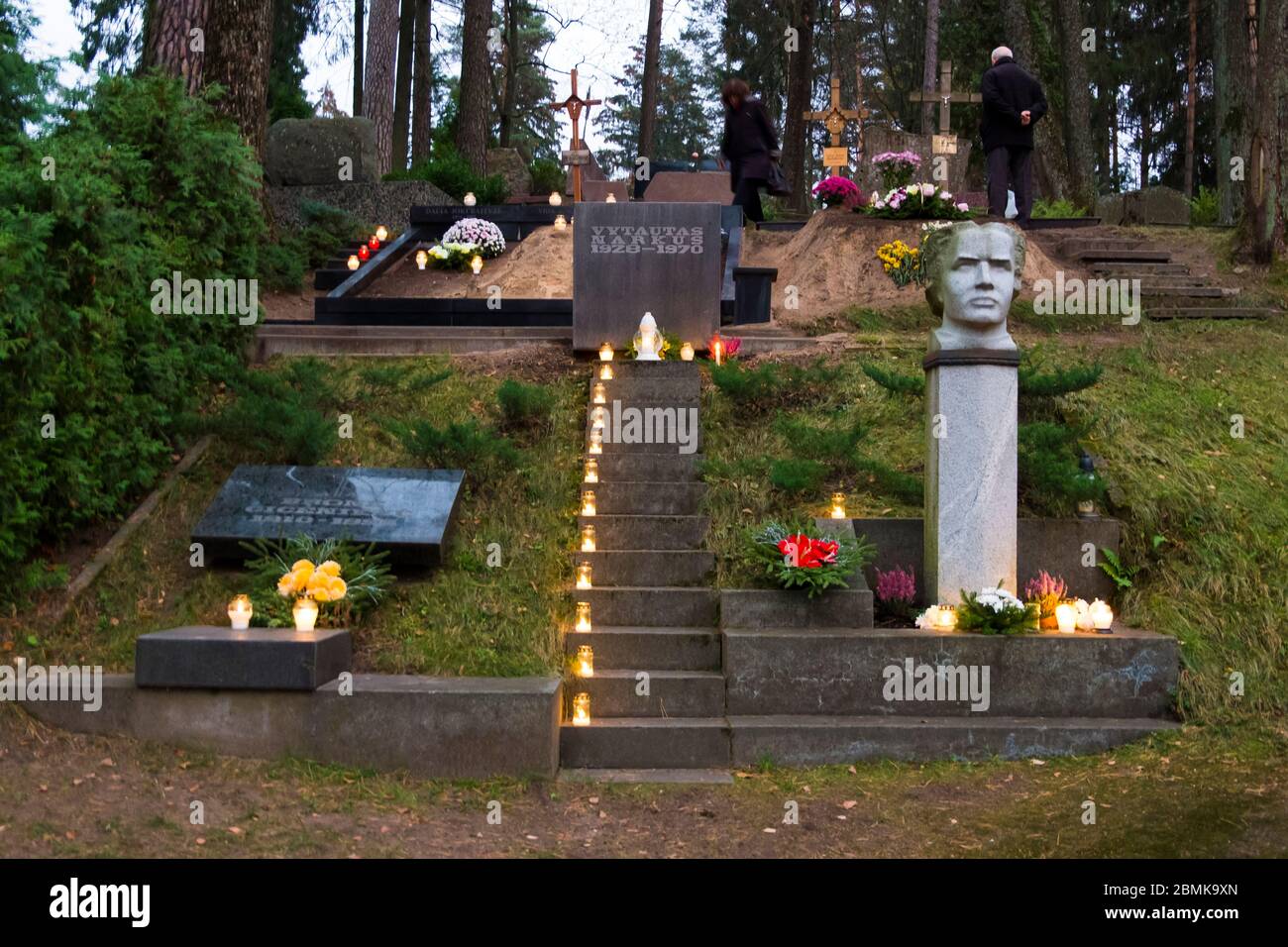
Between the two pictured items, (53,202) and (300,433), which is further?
(300,433)

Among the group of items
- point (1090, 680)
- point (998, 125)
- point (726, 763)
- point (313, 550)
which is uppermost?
point (998, 125)

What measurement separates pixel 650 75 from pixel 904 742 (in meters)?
27.4

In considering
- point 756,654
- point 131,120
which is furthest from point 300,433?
point 756,654

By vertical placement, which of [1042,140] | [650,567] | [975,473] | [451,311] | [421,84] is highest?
[421,84]

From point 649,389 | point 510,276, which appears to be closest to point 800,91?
point 510,276

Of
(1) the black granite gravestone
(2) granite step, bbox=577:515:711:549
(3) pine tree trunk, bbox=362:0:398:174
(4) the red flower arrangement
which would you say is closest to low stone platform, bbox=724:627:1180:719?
(4) the red flower arrangement

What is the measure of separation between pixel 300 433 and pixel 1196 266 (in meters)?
11.1

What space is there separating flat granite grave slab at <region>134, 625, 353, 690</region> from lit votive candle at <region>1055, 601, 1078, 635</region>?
4067 mm

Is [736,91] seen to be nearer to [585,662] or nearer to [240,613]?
[585,662]

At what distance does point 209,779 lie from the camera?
5922mm

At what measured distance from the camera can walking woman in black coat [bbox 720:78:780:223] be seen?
1616cm

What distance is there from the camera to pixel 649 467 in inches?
351

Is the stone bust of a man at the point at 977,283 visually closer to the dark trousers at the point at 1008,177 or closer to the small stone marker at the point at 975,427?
the small stone marker at the point at 975,427

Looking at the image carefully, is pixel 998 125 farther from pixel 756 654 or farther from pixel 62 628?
pixel 62 628
